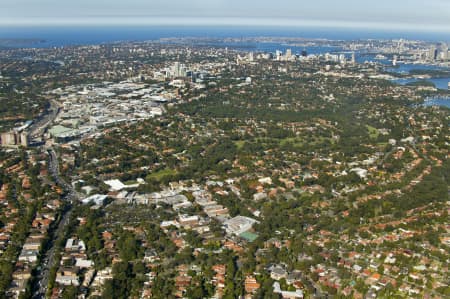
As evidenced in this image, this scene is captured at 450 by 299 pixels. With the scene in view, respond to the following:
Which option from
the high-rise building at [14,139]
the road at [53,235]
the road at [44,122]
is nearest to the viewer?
the road at [53,235]

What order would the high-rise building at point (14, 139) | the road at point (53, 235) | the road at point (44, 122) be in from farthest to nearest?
the road at point (44, 122) → the high-rise building at point (14, 139) → the road at point (53, 235)

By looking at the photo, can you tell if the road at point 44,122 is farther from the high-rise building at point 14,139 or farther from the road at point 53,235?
the road at point 53,235

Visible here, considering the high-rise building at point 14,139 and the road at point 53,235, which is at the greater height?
the high-rise building at point 14,139

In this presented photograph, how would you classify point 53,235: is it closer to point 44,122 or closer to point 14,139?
point 14,139

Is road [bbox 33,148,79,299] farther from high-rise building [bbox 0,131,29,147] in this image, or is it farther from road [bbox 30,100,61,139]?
road [bbox 30,100,61,139]

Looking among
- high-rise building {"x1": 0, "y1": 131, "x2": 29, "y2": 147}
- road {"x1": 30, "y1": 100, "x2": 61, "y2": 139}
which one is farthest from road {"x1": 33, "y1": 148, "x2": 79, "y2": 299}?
road {"x1": 30, "y1": 100, "x2": 61, "y2": 139}

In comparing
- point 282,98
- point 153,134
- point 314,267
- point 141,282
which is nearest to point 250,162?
point 153,134

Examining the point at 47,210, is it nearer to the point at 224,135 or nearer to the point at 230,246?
the point at 230,246

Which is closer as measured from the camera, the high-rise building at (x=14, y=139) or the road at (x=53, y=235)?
the road at (x=53, y=235)

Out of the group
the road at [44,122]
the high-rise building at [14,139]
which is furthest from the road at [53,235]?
the road at [44,122]

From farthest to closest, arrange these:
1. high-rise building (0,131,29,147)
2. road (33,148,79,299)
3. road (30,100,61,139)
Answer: road (30,100,61,139) → high-rise building (0,131,29,147) → road (33,148,79,299)
